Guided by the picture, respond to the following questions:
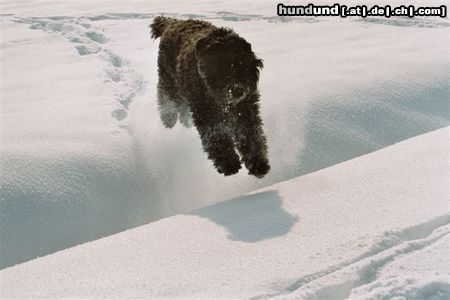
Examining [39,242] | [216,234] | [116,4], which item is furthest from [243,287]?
[116,4]

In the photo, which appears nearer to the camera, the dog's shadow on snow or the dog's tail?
the dog's shadow on snow

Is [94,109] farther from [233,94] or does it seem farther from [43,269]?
[43,269]

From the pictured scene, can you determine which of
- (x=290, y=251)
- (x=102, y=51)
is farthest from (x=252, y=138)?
(x=102, y=51)

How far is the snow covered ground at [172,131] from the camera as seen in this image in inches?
189

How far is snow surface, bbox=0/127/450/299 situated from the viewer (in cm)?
322

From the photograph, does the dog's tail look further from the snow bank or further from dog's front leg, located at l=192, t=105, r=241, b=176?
dog's front leg, located at l=192, t=105, r=241, b=176

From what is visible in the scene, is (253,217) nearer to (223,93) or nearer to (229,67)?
(223,93)

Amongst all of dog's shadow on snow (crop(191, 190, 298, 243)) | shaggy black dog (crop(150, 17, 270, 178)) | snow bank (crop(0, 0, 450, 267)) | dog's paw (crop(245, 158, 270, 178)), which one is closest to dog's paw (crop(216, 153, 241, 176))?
shaggy black dog (crop(150, 17, 270, 178))

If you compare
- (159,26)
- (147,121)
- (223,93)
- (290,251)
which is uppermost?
(159,26)

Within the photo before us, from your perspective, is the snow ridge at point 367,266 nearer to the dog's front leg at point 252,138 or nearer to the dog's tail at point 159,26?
the dog's front leg at point 252,138

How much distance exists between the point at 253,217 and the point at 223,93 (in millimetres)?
1493

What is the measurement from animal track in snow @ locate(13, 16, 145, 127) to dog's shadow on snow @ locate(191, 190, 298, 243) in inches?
98.2

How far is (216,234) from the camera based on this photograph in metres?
4.11

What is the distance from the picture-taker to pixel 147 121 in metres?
7.30
